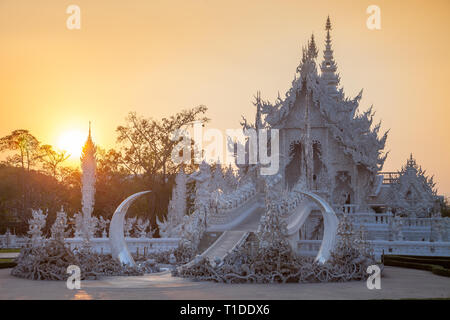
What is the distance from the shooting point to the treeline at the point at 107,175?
39.6 meters

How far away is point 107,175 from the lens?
138 feet

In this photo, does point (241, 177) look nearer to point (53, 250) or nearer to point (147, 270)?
point (147, 270)

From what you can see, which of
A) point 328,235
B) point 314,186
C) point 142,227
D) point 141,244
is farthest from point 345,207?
point 328,235

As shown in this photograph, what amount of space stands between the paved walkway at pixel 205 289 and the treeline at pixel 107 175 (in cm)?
2417

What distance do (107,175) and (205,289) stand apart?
29627 mm

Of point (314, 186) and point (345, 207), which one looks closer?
point (345, 207)

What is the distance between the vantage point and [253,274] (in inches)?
576

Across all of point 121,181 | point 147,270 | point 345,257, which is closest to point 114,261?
point 147,270

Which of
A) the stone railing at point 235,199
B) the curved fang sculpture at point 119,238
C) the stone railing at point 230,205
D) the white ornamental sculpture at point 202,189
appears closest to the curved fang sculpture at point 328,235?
the curved fang sculpture at point 119,238

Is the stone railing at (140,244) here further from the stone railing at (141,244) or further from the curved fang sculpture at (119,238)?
the curved fang sculpture at (119,238)

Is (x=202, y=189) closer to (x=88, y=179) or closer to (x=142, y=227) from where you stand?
(x=142, y=227)

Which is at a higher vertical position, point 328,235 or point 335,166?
point 335,166

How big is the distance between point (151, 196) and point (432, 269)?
24.6m

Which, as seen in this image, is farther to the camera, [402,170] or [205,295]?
[402,170]
